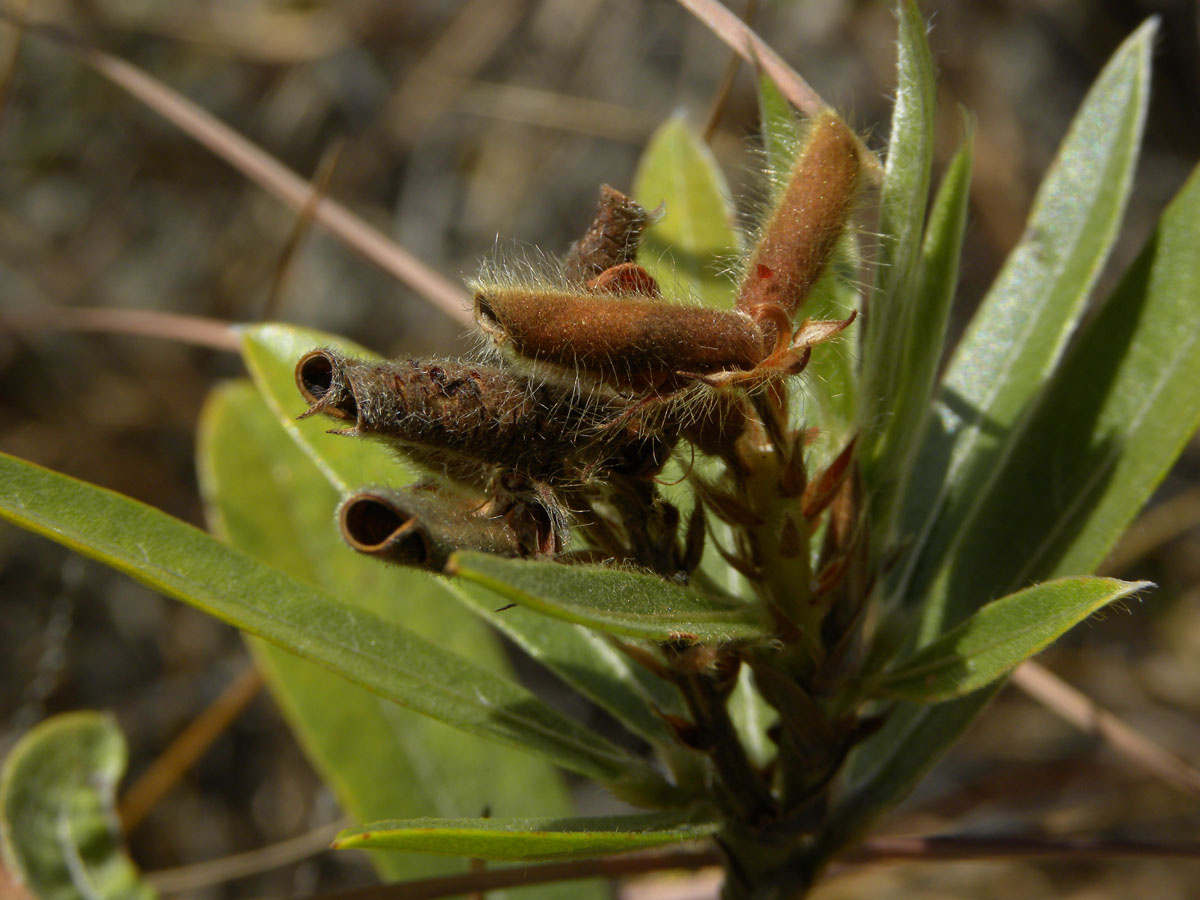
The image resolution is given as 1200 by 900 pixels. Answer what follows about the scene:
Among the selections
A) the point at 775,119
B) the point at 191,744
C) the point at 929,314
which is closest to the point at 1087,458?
the point at 929,314

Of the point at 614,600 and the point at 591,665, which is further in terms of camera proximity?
the point at 591,665

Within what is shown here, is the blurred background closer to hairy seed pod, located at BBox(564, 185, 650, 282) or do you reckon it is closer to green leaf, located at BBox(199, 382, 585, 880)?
green leaf, located at BBox(199, 382, 585, 880)

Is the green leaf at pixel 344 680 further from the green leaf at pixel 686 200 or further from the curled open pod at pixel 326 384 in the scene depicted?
the curled open pod at pixel 326 384

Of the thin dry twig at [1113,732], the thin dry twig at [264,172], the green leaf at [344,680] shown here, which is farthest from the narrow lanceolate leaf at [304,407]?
the thin dry twig at [1113,732]

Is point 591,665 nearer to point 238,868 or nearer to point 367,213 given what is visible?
point 238,868

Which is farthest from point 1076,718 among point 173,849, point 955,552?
point 173,849

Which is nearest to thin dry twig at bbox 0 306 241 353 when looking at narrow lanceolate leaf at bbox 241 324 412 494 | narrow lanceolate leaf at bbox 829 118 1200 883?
narrow lanceolate leaf at bbox 241 324 412 494

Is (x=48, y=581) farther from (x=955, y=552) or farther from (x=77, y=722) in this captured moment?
(x=955, y=552)
